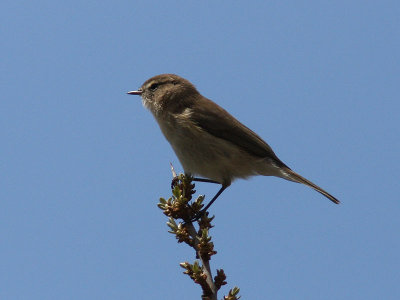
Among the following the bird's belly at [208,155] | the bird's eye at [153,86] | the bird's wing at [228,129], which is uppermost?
the bird's eye at [153,86]

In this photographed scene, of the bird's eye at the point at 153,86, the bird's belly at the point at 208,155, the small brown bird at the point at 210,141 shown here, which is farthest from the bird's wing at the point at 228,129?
the bird's eye at the point at 153,86

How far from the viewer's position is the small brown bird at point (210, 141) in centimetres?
657

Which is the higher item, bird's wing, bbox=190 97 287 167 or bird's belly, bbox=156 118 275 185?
bird's wing, bbox=190 97 287 167

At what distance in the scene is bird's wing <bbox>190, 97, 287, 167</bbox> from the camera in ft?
22.6

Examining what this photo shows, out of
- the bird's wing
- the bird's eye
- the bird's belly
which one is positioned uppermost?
the bird's eye

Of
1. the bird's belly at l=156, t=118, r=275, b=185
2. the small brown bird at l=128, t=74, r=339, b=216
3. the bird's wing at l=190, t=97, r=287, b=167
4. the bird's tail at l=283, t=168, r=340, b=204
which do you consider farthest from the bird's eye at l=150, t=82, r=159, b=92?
the bird's tail at l=283, t=168, r=340, b=204

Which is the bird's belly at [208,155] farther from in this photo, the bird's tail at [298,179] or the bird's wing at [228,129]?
the bird's tail at [298,179]

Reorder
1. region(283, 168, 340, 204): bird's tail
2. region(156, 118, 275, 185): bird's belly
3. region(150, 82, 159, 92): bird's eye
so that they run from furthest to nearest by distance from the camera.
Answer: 1. region(150, 82, 159, 92): bird's eye
2. region(283, 168, 340, 204): bird's tail
3. region(156, 118, 275, 185): bird's belly

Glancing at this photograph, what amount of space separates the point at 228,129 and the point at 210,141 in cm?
44

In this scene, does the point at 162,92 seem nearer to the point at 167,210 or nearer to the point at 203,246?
the point at 167,210

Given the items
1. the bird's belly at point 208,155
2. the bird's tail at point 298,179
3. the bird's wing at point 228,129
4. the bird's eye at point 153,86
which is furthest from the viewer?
the bird's eye at point 153,86

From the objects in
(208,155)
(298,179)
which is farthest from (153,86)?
(298,179)

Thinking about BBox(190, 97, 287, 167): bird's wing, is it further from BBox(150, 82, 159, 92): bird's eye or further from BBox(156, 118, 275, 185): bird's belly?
BBox(150, 82, 159, 92): bird's eye

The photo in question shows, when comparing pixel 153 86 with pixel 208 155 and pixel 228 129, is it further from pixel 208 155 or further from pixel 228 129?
pixel 208 155
